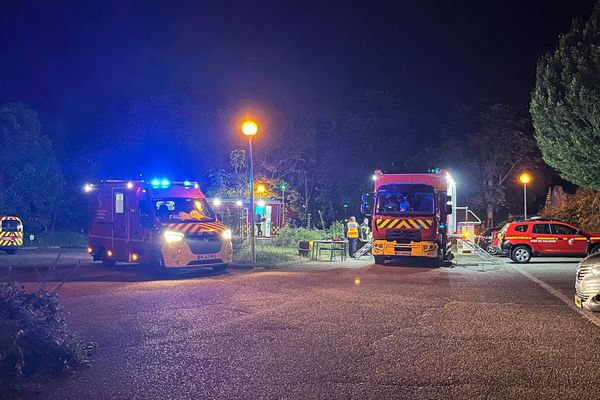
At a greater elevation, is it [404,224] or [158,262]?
[404,224]

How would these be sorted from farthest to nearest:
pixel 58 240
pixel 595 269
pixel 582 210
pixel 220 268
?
pixel 58 240, pixel 582 210, pixel 220 268, pixel 595 269

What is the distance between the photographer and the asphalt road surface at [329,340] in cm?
646

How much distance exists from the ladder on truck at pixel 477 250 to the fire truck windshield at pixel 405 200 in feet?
11.1

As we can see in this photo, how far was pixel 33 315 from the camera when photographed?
24.0 feet

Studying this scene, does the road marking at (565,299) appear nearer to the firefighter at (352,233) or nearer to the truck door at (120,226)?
the firefighter at (352,233)

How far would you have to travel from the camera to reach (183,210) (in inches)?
742

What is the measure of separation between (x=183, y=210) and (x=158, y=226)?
132 centimetres

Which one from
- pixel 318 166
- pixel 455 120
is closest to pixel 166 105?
pixel 318 166

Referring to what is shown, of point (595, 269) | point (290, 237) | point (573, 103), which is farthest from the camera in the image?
point (290, 237)

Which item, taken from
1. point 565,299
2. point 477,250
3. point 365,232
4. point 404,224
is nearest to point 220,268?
point 404,224

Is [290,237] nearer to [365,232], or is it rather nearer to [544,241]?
[365,232]

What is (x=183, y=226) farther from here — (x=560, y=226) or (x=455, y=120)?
(x=455, y=120)

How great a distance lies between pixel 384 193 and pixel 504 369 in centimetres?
1440

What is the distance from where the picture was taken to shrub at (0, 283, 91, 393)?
638 cm
